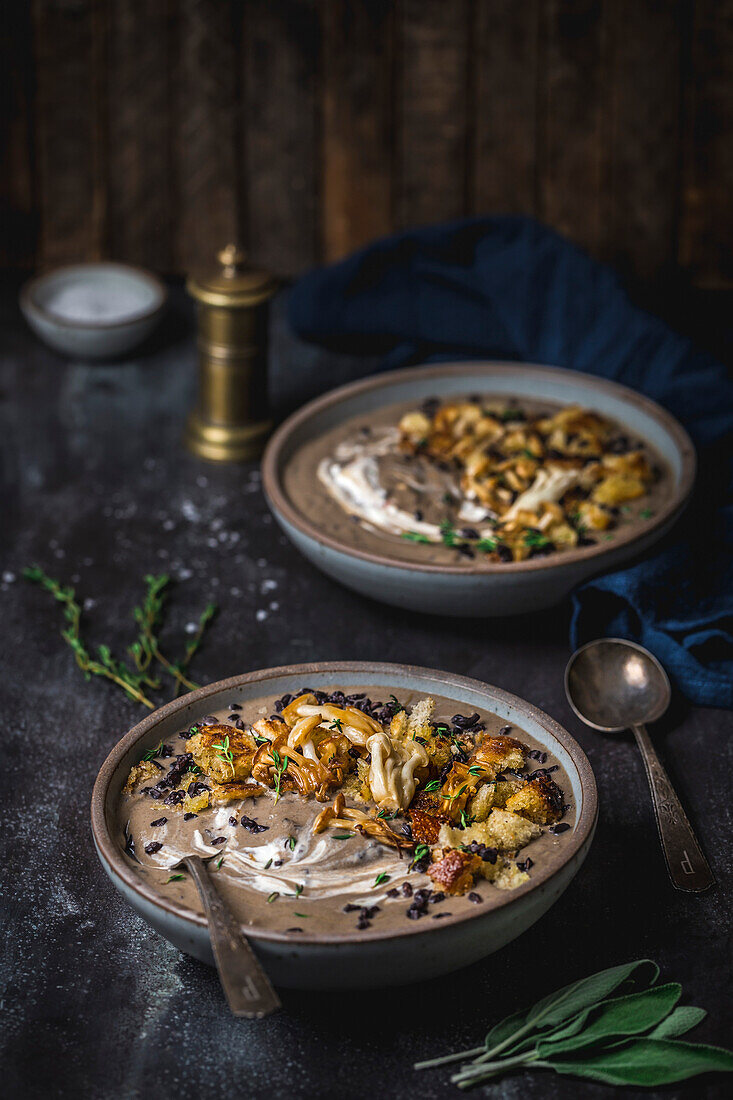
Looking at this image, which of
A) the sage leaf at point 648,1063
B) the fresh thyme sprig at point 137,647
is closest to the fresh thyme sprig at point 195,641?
the fresh thyme sprig at point 137,647

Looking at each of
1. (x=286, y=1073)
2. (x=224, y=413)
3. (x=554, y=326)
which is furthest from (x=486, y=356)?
(x=286, y=1073)

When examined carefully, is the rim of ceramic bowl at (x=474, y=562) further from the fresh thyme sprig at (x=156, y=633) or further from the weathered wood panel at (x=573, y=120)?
the weathered wood panel at (x=573, y=120)

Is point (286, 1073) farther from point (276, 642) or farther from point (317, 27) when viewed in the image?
point (317, 27)

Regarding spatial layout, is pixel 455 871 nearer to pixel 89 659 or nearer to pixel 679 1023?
pixel 679 1023

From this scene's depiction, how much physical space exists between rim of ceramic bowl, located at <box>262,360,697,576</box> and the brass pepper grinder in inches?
8.0

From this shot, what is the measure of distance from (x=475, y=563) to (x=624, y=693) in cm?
33

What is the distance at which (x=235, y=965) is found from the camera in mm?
1338

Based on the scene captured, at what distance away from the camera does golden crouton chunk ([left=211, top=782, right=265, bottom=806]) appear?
1.62 meters

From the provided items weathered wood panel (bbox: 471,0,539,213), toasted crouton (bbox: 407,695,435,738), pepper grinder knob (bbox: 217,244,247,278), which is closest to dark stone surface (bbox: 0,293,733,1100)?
toasted crouton (bbox: 407,695,435,738)

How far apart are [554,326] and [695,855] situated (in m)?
1.51

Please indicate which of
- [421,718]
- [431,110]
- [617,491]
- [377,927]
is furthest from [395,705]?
[431,110]

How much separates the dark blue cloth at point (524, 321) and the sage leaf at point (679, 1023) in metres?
0.94

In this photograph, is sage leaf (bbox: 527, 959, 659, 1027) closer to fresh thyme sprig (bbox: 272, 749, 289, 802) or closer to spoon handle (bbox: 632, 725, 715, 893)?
spoon handle (bbox: 632, 725, 715, 893)

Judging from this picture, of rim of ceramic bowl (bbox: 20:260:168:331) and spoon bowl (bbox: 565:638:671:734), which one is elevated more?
rim of ceramic bowl (bbox: 20:260:168:331)
